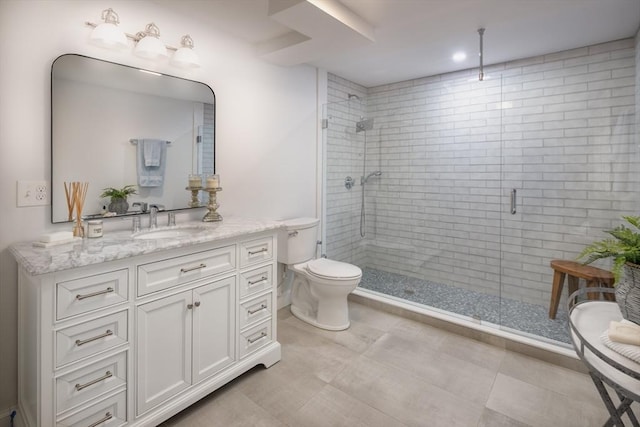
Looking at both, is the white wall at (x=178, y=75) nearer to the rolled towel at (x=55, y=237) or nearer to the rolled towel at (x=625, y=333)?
the rolled towel at (x=55, y=237)

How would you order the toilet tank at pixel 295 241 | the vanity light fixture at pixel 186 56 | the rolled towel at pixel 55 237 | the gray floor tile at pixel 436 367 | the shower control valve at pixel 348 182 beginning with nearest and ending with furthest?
the rolled towel at pixel 55 237 < the gray floor tile at pixel 436 367 < the vanity light fixture at pixel 186 56 < the toilet tank at pixel 295 241 < the shower control valve at pixel 348 182

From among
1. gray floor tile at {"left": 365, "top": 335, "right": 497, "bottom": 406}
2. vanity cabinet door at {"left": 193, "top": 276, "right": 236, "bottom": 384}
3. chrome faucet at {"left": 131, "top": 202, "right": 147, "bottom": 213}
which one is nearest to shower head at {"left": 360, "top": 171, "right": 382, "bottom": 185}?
gray floor tile at {"left": 365, "top": 335, "right": 497, "bottom": 406}

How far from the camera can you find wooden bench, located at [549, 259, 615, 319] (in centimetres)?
242

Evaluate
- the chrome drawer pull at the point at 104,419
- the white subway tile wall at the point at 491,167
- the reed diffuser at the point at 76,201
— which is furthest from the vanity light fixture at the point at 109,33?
the white subway tile wall at the point at 491,167

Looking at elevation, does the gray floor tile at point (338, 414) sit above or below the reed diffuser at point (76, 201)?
below

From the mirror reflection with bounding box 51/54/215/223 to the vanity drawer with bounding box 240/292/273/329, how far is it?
31.6 inches

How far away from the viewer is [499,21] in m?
2.29

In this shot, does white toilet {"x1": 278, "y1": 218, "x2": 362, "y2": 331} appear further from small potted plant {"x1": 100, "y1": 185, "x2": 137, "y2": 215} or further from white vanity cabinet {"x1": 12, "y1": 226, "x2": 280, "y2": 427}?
small potted plant {"x1": 100, "y1": 185, "x2": 137, "y2": 215}

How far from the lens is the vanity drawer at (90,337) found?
1.26 m

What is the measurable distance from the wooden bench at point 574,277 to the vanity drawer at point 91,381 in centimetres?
302

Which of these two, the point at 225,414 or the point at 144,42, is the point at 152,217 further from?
the point at 225,414

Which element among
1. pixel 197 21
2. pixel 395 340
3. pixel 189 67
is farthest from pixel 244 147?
pixel 395 340

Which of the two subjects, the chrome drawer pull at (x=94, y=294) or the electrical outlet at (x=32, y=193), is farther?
the electrical outlet at (x=32, y=193)

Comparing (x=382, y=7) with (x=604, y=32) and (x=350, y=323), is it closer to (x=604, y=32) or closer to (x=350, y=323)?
(x=604, y=32)
